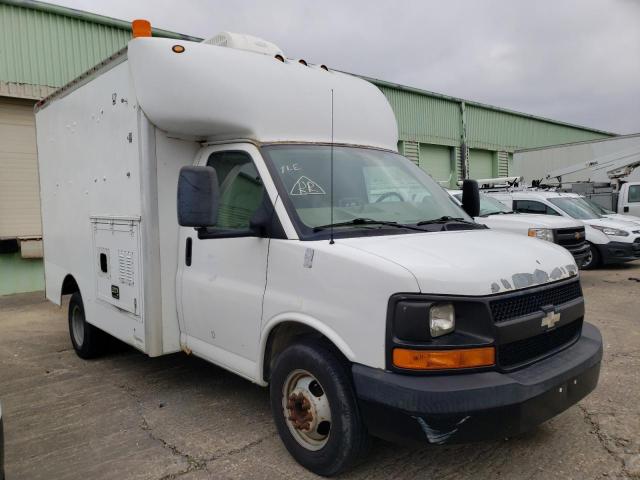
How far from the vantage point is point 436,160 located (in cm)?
1984

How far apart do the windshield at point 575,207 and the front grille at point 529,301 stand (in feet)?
Result: 29.7

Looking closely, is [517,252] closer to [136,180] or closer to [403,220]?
[403,220]

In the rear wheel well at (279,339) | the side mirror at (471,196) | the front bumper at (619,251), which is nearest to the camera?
the rear wheel well at (279,339)

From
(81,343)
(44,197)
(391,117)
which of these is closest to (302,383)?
(391,117)

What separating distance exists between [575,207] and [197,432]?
10647mm

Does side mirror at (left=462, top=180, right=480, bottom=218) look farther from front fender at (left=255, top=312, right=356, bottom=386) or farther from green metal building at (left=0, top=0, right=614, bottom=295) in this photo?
green metal building at (left=0, top=0, right=614, bottom=295)

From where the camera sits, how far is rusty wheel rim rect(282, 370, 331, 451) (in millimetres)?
3168

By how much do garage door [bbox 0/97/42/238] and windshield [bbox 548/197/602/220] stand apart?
10761mm

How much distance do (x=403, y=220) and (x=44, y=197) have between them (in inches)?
195

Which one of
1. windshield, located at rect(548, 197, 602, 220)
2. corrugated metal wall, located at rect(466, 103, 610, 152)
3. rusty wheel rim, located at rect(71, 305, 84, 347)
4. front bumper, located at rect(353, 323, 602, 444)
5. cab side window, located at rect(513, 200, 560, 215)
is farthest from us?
corrugated metal wall, located at rect(466, 103, 610, 152)

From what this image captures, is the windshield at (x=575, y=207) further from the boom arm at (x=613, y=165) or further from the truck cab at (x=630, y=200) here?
the boom arm at (x=613, y=165)

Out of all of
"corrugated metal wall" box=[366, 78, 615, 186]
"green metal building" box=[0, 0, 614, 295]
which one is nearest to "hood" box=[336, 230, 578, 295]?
"green metal building" box=[0, 0, 614, 295]

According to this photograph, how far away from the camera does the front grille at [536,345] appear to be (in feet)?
9.37

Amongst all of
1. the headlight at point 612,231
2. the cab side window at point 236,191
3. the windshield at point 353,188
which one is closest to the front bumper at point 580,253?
the headlight at point 612,231
